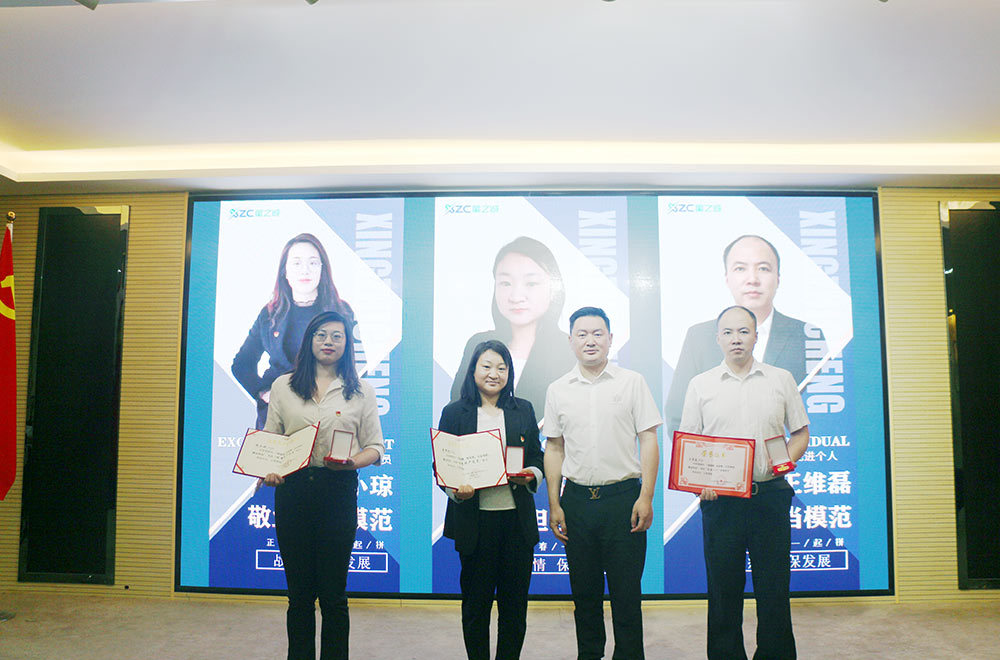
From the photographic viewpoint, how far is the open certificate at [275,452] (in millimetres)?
2990

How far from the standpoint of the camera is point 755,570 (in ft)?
10.3

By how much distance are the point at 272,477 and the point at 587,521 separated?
1535 millimetres

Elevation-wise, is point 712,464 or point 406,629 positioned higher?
point 712,464

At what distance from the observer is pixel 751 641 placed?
12.6 ft

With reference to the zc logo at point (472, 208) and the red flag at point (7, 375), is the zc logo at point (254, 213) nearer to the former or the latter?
the zc logo at point (472, 208)

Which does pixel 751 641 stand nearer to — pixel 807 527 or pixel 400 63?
pixel 807 527

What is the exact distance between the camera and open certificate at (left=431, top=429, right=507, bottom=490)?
2961 mm

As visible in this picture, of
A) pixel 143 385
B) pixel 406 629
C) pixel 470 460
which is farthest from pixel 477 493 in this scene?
pixel 143 385

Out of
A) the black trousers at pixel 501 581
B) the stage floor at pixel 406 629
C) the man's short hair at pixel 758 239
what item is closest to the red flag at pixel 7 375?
the stage floor at pixel 406 629

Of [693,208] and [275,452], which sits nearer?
[275,452]

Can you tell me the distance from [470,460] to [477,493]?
177 millimetres

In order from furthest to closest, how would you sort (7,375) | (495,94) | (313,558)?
(7,375)
(495,94)
(313,558)

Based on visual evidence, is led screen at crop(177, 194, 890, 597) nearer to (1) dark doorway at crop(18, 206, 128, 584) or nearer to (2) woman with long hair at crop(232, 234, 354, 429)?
(2) woman with long hair at crop(232, 234, 354, 429)

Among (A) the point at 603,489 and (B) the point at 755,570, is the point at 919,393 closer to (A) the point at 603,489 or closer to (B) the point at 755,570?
(B) the point at 755,570
